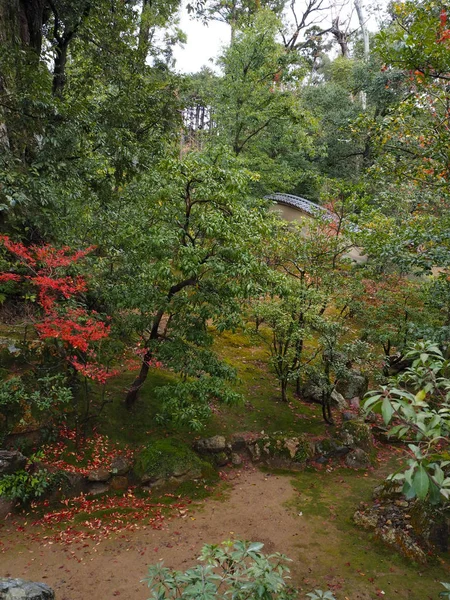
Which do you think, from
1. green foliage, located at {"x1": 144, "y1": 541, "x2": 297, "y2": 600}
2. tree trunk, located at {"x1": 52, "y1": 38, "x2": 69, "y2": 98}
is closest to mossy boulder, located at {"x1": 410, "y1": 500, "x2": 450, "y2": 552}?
green foliage, located at {"x1": 144, "y1": 541, "x2": 297, "y2": 600}

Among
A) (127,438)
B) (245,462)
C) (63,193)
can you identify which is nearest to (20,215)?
(63,193)

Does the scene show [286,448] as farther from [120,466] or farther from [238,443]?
[120,466]

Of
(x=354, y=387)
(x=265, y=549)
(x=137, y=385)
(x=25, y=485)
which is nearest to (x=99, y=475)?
(x=25, y=485)

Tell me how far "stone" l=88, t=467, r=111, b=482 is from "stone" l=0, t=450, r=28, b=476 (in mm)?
1167

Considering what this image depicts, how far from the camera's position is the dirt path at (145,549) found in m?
5.14

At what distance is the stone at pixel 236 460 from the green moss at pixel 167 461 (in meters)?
0.68

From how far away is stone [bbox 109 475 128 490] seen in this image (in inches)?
288

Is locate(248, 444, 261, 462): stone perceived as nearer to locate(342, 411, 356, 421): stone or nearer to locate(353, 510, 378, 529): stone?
locate(353, 510, 378, 529): stone

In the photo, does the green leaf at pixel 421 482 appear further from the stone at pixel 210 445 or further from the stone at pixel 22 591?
the stone at pixel 210 445

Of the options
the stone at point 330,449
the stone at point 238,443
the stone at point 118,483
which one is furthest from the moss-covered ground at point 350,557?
the stone at point 118,483

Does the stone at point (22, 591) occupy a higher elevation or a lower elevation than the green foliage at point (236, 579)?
lower

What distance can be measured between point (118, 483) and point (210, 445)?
6.78 feet

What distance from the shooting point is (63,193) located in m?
7.98

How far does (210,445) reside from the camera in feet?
27.8
